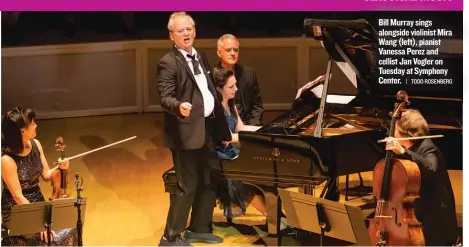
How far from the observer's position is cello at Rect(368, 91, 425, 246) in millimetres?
5016

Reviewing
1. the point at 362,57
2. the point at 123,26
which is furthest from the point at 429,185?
the point at 123,26

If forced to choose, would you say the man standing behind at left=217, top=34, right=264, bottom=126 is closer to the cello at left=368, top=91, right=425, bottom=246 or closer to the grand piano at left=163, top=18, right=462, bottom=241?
the grand piano at left=163, top=18, right=462, bottom=241

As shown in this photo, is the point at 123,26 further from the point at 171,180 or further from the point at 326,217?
the point at 326,217

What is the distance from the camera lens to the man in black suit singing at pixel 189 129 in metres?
5.73

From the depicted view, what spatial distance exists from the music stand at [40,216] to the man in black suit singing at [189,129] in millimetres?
884

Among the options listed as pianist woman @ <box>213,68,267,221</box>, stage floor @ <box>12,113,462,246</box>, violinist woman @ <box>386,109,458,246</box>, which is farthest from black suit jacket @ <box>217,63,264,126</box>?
violinist woman @ <box>386,109,458,246</box>

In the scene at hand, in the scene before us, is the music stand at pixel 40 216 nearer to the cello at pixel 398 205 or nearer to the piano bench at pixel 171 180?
the piano bench at pixel 171 180

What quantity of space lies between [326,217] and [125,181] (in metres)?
2.65

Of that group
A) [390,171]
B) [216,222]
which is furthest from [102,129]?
[390,171]

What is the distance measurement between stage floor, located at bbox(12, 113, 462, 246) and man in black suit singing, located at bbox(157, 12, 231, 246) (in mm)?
256

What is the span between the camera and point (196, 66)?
5.83 m

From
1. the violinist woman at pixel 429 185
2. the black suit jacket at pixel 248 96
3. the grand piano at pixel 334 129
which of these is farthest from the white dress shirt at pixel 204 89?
the violinist woman at pixel 429 185
